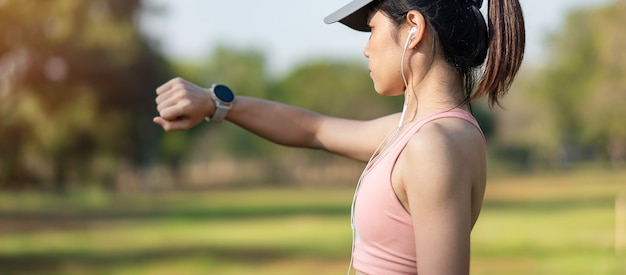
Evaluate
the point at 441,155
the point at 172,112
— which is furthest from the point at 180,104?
the point at 441,155

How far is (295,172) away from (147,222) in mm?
27950

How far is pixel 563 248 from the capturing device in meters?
15.2

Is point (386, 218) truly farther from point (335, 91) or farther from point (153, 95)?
point (335, 91)

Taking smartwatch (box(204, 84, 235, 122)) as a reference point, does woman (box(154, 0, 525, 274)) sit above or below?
below

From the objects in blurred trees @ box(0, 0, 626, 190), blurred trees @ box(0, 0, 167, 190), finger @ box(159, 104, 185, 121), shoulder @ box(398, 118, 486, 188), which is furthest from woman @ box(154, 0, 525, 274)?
blurred trees @ box(0, 0, 167, 190)

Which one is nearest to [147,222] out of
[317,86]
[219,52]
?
[317,86]

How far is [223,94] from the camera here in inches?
94.1

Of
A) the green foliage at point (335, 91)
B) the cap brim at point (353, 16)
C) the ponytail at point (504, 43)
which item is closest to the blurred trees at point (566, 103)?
the green foliage at point (335, 91)

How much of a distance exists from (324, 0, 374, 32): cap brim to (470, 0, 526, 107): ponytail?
0.85 ft

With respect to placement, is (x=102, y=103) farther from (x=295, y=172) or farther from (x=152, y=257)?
(x=295, y=172)

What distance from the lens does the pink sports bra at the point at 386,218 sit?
176cm

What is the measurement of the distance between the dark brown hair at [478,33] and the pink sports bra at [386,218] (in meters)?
0.10

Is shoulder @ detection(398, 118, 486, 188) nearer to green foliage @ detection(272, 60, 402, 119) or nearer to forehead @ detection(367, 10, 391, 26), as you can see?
forehead @ detection(367, 10, 391, 26)

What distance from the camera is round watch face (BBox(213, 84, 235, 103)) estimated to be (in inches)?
93.7
